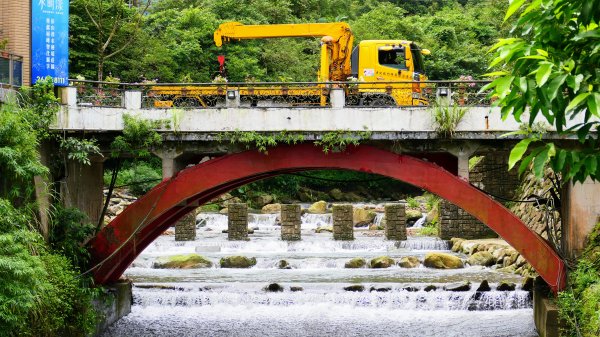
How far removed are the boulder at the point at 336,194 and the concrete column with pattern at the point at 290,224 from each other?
549 inches

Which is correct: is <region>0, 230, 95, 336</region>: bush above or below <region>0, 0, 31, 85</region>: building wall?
below

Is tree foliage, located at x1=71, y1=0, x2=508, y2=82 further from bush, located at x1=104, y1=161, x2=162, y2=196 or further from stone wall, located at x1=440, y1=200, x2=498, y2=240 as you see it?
stone wall, located at x1=440, y1=200, x2=498, y2=240

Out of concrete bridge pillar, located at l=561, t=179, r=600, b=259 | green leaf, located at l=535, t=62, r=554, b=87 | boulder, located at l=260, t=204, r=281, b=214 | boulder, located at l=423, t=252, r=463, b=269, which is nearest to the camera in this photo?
green leaf, located at l=535, t=62, r=554, b=87

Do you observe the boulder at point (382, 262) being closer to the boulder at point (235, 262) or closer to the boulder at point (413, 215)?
the boulder at point (235, 262)

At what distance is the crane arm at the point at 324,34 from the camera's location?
82.6 ft

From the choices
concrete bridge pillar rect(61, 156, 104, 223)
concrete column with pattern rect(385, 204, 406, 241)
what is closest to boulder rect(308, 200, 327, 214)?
concrete column with pattern rect(385, 204, 406, 241)

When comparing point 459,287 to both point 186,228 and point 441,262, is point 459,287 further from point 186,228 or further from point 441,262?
point 186,228

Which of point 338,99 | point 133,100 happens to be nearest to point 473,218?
point 338,99

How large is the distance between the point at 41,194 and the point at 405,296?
9688 millimetres

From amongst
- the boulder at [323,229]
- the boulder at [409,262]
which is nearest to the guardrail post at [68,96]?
the boulder at [409,262]

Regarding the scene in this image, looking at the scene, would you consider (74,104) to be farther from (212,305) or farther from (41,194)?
(212,305)

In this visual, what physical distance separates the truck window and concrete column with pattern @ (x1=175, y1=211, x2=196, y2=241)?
1162cm

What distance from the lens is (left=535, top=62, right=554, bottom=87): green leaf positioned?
Answer: 5.92 m

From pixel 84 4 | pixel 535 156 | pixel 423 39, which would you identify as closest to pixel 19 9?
pixel 535 156
